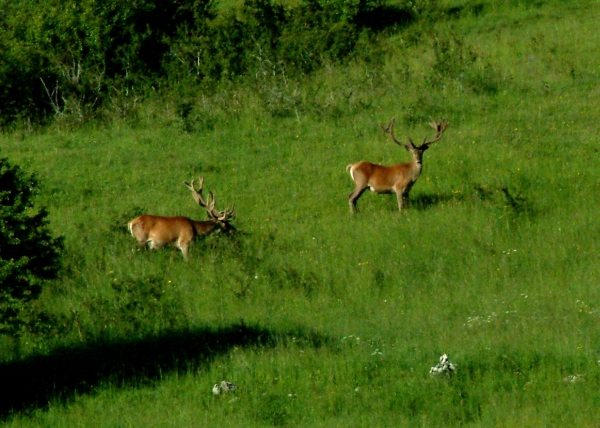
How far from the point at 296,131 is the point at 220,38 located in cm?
633

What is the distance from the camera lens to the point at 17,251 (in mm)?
13992

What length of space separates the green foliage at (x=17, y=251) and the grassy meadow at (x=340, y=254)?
3.33ft

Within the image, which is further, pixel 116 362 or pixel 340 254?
pixel 340 254

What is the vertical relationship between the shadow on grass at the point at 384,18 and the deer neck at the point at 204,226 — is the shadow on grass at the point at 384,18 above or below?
above

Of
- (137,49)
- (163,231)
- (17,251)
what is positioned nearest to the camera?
(17,251)

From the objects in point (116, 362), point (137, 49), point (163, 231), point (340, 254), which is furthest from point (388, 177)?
point (137, 49)

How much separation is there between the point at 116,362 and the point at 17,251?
2.24 meters

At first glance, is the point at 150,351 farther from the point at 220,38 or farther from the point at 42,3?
the point at 42,3

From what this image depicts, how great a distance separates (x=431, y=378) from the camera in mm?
13547

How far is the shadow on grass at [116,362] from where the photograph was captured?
1447 centimetres

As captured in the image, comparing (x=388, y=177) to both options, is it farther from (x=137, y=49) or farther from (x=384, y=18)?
(x=384, y=18)

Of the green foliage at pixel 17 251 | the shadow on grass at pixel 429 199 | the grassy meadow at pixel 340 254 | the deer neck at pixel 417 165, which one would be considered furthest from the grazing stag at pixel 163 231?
the green foliage at pixel 17 251

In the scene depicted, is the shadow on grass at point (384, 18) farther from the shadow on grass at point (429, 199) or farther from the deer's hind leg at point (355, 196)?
the deer's hind leg at point (355, 196)

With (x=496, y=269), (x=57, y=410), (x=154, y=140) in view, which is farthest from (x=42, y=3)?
(x=57, y=410)
